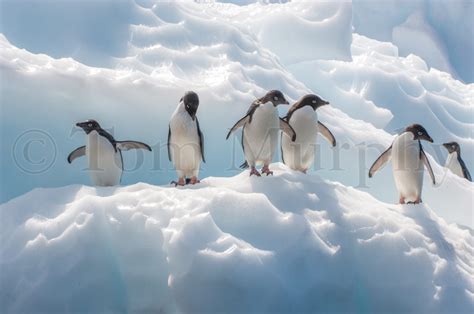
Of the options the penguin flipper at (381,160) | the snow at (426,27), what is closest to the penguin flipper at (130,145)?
the penguin flipper at (381,160)

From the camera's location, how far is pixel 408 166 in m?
4.57

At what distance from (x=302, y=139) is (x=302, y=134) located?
0.13 feet

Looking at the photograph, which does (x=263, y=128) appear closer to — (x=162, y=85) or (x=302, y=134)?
(x=302, y=134)

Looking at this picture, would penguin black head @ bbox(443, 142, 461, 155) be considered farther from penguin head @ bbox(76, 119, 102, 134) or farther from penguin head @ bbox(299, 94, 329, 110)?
penguin head @ bbox(76, 119, 102, 134)

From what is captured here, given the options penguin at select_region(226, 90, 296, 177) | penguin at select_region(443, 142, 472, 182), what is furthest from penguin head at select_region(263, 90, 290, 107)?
penguin at select_region(443, 142, 472, 182)

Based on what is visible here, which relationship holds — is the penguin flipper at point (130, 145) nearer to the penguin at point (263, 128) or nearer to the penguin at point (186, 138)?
the penguin at point (186, 138)

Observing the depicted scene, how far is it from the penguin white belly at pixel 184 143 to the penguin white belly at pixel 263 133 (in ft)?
1.41

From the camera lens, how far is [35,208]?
3695mm

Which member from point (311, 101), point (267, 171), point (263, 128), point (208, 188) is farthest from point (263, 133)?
point (208, 188)

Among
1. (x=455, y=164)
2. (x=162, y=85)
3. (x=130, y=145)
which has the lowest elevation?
(x=455, y=164)

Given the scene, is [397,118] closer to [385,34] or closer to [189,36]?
[189,36]

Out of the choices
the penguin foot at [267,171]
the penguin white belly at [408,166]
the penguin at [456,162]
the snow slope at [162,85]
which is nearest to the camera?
→ the penguin foot at [267,171]

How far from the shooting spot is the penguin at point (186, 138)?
4418 millimetres

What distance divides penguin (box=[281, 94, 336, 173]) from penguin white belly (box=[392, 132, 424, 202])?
69 cm
